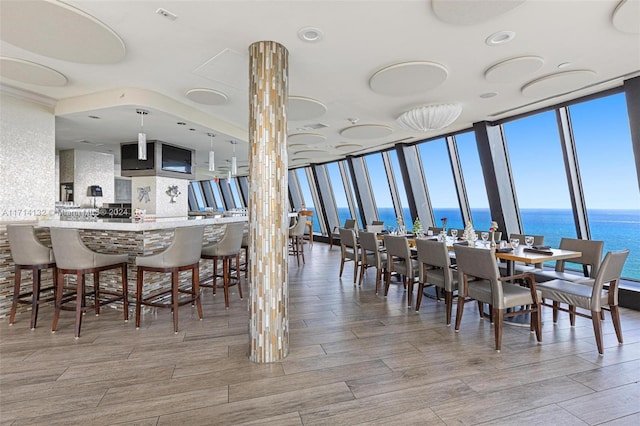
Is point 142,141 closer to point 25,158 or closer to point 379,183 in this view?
point 25,158

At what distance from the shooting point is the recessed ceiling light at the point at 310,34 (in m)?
2.60

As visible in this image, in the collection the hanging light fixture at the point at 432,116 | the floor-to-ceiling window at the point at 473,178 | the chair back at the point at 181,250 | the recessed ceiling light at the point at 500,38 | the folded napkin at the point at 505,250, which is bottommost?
the folded napkin at the point at 505,250

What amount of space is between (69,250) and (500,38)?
476 cm

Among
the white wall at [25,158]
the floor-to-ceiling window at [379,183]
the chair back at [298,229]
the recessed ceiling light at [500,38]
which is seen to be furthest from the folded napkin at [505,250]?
the white wall at [25,158]

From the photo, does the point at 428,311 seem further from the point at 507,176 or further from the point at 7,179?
the point at 7,179

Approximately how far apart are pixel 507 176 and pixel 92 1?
639cm

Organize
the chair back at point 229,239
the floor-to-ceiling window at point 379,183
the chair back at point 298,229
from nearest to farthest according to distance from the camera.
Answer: the chair back at point 229,239
the chair back at point 298,229
the floor-to-ceiling window at point 379,183

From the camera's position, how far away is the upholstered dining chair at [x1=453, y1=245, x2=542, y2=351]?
284 centimetres

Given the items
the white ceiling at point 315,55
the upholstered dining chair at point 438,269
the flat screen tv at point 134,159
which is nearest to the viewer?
the white ceiling at point 315,55

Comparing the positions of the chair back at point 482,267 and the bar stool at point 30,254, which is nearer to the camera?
the chair back at point 482,267

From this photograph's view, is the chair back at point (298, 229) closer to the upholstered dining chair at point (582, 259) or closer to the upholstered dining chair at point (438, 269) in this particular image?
the upholstered dining chair at point (438, 269)

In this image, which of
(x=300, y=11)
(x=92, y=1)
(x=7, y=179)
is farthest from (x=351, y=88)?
(x=7, y=179)

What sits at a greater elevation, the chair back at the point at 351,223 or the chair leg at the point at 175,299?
the chair back at the point at 351,223

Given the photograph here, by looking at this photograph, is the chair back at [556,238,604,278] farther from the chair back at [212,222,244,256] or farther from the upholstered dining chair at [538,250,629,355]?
the chair back at [212,222,244,256]
